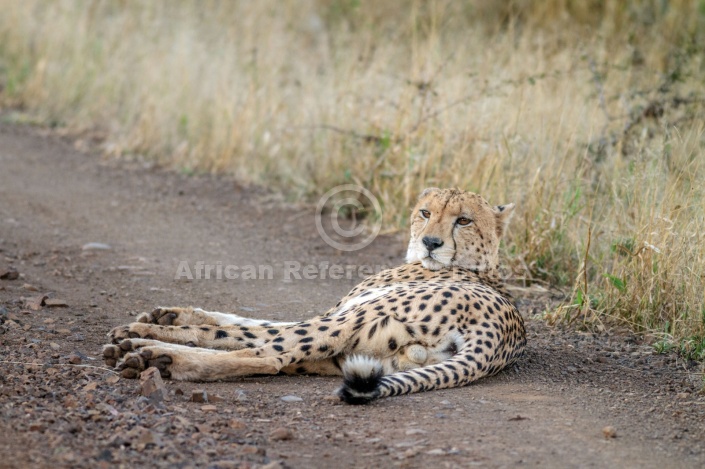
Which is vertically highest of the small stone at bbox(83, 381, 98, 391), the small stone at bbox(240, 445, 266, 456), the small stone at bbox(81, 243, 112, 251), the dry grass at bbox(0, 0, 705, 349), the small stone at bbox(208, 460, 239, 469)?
the dry grass at bbox(0, 0, 705, 349)

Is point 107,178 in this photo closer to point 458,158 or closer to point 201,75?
point 201,75

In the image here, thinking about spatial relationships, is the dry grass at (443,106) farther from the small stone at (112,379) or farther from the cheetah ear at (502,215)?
the small stone at (112,379)

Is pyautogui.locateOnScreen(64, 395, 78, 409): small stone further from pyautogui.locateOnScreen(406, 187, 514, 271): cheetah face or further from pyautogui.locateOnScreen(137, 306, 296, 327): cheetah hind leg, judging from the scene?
pyautogui.locateOnScreen(406, 187, 514, 271): cheetah face

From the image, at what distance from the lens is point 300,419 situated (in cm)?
317

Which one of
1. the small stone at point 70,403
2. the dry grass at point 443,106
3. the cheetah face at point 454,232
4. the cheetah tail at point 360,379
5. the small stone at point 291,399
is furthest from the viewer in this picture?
→ the dry grass at point 443,106

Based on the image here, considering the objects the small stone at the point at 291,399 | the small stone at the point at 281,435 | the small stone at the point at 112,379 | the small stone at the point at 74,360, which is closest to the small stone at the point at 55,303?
the small stone at the point at 74,360

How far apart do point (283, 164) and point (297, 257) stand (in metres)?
1.69

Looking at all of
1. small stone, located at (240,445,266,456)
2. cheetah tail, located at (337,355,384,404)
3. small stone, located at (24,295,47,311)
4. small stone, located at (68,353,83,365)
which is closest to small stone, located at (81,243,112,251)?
small stone, located at (24,295,47,311)

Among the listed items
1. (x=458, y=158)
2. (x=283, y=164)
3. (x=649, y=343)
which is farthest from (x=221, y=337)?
(x=283, y=164)

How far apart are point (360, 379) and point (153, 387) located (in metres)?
0.76

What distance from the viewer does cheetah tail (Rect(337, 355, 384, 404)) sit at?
319 cm

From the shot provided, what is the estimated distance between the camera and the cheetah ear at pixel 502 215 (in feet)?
14.7

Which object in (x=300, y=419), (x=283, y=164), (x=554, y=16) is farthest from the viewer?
(x=554, y=16)

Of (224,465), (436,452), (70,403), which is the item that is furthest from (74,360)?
(436,452)
